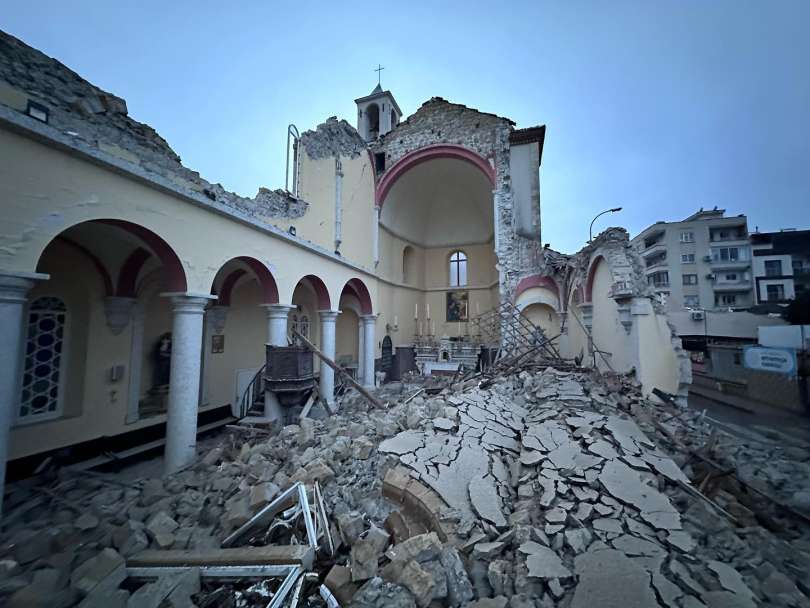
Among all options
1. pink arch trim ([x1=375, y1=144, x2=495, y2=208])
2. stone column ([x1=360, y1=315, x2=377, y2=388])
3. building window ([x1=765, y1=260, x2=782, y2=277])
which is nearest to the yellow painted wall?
pink arch trim ([x1=375, y1=144, x2=495, y2=208])

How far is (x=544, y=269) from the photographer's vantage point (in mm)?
11883

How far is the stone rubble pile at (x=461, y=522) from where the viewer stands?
203 cm

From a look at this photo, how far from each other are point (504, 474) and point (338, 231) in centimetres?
895

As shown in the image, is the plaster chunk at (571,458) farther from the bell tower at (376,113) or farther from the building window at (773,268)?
the building window at (773,268)

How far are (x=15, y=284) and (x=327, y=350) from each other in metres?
6.17

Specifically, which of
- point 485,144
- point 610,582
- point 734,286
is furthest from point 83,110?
point 734,286

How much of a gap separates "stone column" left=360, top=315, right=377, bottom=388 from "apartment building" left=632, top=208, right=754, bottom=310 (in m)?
26.5

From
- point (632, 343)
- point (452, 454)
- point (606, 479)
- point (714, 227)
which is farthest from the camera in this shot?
point (714, 227)

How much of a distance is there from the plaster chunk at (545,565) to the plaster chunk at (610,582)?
0.10 m

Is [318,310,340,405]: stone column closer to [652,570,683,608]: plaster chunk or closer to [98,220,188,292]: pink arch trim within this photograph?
[98,220,188,292]: pink arch trim

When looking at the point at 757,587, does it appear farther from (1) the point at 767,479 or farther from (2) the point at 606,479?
(1) the point at 767,479

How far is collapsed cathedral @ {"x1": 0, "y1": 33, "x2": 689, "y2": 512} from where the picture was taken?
3607 millimetres

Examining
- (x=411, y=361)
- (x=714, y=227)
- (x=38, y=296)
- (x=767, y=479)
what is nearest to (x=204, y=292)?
(x=38, y=296)

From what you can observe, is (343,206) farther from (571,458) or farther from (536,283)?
(571,458)
